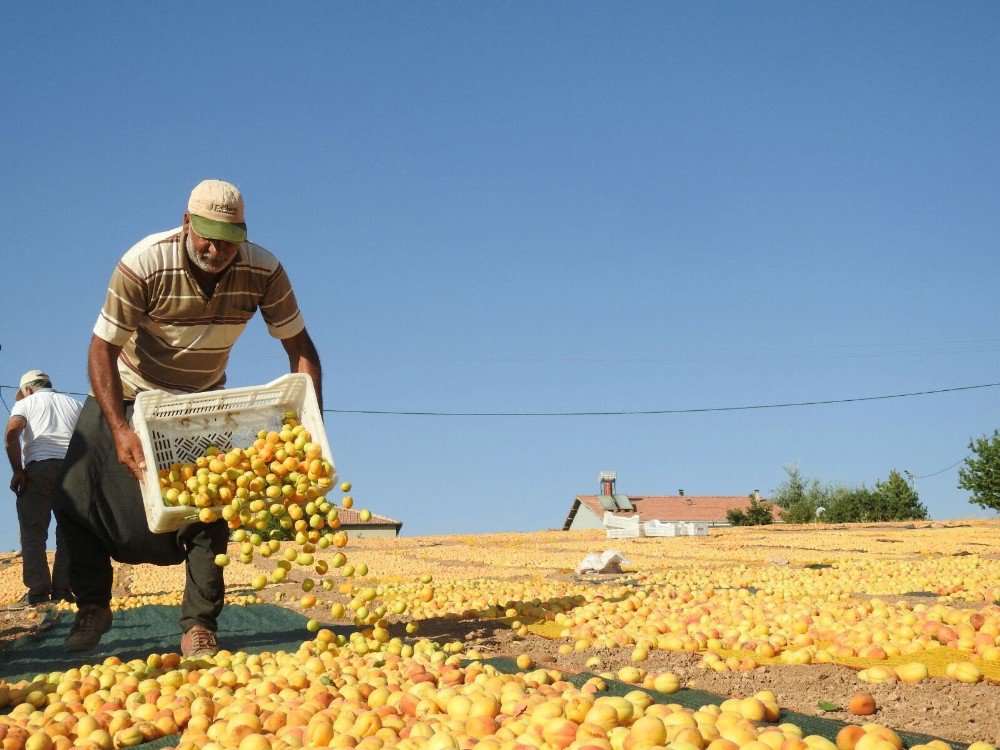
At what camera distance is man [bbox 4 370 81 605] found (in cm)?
702

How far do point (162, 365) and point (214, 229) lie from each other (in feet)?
2.59

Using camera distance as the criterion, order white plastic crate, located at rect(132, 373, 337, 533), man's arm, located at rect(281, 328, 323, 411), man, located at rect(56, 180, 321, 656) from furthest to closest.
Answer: man's arm, located at rect(281, 328, 323, 411), man, located at rect(56, 180, 321, 656), white plastic crate, located at rect(132, 373, 337, 533)

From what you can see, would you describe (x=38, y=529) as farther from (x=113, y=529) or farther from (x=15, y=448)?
(x=113, y=529)

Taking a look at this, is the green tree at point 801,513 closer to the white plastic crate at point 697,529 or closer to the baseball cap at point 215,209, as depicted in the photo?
the white plastic crate at point 697,529

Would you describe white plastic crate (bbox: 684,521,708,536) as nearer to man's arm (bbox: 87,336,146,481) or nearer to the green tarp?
the green tarp

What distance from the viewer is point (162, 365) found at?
402cm

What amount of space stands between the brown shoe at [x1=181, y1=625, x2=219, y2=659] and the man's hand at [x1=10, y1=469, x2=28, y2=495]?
4234 millimetres

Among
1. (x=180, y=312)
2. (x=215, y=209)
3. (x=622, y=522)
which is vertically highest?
(x=215, y=209)

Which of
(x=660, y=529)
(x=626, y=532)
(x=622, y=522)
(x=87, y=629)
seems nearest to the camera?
(x=87, y=629)

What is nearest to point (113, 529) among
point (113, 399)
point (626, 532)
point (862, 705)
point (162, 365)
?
point (113, 399)

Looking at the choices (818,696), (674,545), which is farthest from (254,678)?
(674,545)

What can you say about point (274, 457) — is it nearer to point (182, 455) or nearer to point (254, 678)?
point (182, 455)

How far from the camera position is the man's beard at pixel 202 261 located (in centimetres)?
376

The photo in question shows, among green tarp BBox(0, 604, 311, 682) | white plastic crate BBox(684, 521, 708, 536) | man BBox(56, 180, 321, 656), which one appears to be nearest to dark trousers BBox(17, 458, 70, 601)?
green tarp BBox(0, 604, 311, 682)
